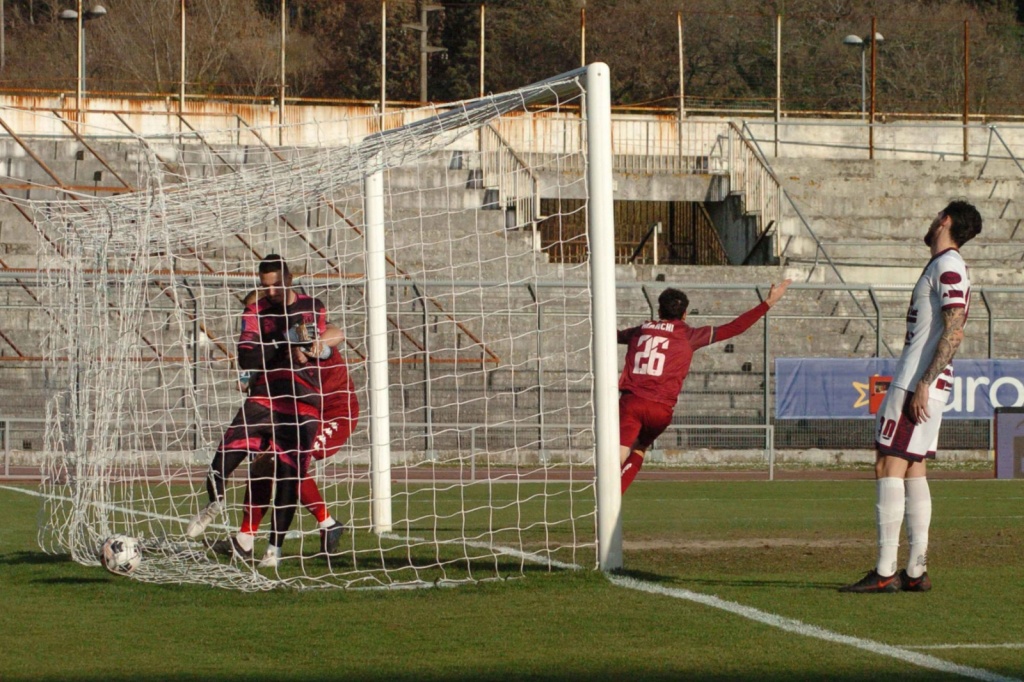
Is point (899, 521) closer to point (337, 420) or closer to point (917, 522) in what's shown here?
point (917, 522)

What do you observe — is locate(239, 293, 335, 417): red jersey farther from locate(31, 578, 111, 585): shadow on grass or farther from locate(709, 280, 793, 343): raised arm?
locate(709, 280, 793, 343): raised arm

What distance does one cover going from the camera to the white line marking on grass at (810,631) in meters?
5.60

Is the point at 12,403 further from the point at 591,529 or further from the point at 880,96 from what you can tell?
the point at 880,96

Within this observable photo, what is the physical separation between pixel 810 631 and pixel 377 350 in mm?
4835

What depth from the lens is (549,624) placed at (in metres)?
6.71

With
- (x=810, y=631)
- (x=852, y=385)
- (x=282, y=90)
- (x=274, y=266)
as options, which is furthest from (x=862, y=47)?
(x=810, y=631)

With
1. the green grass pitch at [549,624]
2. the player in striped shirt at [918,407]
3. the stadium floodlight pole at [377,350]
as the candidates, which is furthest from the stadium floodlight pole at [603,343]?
the stadium floodlight pole at [377,350]

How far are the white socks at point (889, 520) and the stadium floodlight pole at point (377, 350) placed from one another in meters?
3.86

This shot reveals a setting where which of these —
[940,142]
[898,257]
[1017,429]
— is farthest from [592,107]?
[940,142]

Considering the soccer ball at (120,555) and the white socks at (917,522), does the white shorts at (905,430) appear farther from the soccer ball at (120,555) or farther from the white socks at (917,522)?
the soccer ball at (120,555)

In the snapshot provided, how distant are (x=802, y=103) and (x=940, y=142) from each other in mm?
11953

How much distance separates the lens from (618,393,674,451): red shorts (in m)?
10.1

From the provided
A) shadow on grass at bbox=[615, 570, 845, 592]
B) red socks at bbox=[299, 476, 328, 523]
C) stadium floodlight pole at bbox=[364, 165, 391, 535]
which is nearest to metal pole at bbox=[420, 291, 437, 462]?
stadium floodlight pole at bbox=[364, 165, 391, 535]

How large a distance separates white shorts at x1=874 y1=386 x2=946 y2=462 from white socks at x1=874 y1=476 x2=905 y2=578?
0.57 ft
